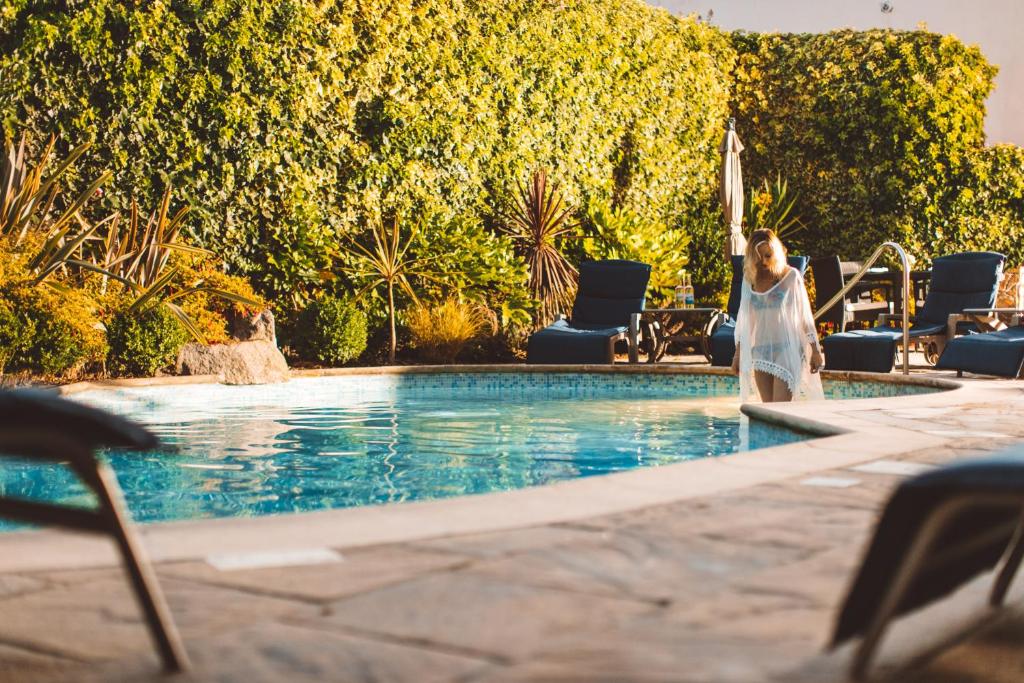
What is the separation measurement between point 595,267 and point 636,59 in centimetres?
402

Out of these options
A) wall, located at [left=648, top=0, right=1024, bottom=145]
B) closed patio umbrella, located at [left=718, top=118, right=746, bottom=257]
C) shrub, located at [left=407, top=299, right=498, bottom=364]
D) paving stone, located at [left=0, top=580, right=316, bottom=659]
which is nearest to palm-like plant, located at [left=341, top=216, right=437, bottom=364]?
shrub, located at [left=407, top=299, right=498, bottom=364]

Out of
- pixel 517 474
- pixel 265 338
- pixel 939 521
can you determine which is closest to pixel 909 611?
pixel 939 521

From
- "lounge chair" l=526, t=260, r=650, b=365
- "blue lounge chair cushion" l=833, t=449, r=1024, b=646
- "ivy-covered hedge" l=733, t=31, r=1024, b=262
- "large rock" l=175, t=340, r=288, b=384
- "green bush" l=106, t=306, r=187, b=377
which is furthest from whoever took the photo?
"ivy-covered hedge" l=733, t=31, r=1024, b=262

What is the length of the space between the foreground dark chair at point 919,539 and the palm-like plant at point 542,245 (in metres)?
10.5

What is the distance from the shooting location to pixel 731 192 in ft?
41.7

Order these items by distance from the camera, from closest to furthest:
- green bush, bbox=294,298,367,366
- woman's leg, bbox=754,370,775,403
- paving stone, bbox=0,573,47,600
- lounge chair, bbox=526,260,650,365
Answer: paving stone, bbox=0,573,47,600, woman's leg, bbox=754,370,775,403, lounge chair, bbox=526,260,650,365, green bush, bbox=294,298,367,366

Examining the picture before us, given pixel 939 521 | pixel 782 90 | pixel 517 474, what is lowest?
pixel 517 474

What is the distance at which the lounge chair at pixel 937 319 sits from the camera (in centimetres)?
931

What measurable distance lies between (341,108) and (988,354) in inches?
249

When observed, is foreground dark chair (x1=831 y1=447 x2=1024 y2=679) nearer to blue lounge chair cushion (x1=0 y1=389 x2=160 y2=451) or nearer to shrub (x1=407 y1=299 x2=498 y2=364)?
blue lounge chair cushion (x1=0 y1=389 x2=160 y2=451)

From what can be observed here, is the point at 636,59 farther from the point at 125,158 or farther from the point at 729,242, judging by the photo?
the point at 125,158

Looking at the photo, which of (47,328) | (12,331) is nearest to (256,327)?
(47,328)

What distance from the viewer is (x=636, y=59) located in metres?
14.3

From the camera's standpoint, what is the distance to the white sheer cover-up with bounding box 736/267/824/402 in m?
6.93
